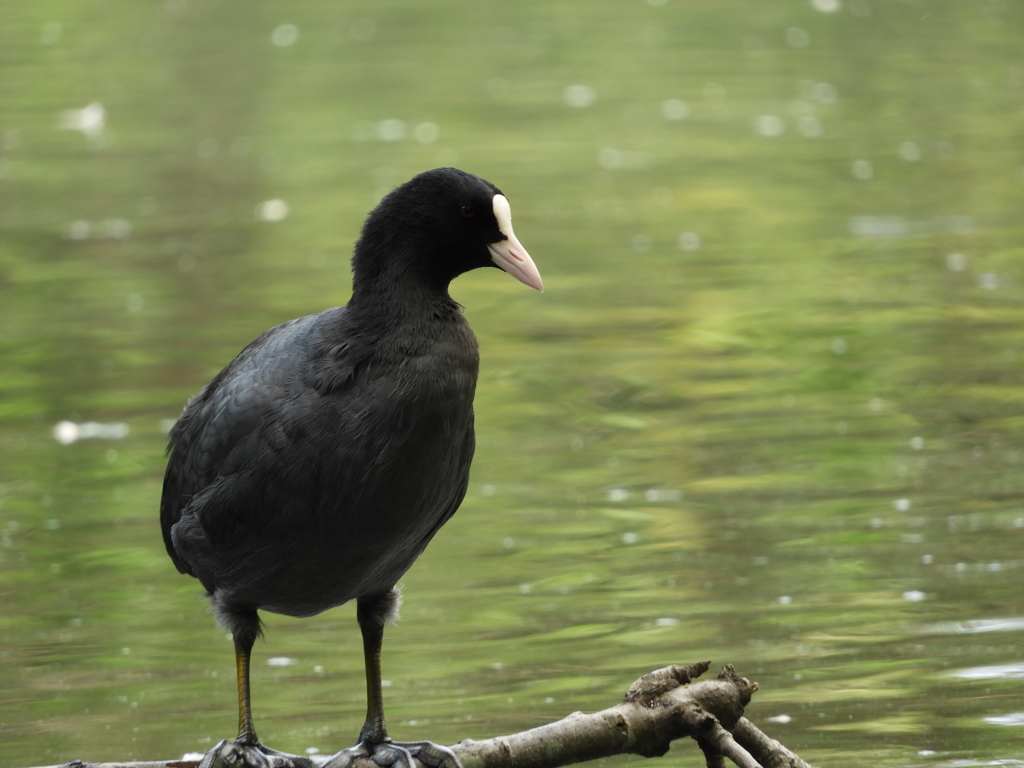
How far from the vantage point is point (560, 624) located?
5.88 metres

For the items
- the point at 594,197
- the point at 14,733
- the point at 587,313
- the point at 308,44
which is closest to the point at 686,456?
the point at 587,313

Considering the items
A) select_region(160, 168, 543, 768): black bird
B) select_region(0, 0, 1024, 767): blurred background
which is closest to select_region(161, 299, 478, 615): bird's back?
select_region(160, 168, 543, 768): black bird

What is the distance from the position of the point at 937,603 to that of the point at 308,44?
16.6 meters

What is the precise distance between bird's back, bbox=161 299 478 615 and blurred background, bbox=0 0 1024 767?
1.20 metres

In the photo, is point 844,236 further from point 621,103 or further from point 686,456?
point 621,103

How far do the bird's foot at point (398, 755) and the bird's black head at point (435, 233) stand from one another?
1.17 metres

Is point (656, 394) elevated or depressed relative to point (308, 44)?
elevated

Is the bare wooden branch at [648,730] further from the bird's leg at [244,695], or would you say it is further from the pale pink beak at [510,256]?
the pale pink beak at [510,256]

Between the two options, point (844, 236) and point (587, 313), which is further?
point (844, 236)

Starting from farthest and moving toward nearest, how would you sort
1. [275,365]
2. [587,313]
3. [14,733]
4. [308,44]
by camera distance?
[308,44] < [587,313] < [14,733] < [275,365]

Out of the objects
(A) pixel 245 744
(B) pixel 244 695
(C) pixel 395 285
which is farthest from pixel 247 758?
(C) pixel 395 285

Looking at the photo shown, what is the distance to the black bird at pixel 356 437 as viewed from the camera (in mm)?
3738

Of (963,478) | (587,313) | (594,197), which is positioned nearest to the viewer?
(963,478)

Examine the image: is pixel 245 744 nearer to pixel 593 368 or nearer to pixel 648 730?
pixel 648 730
